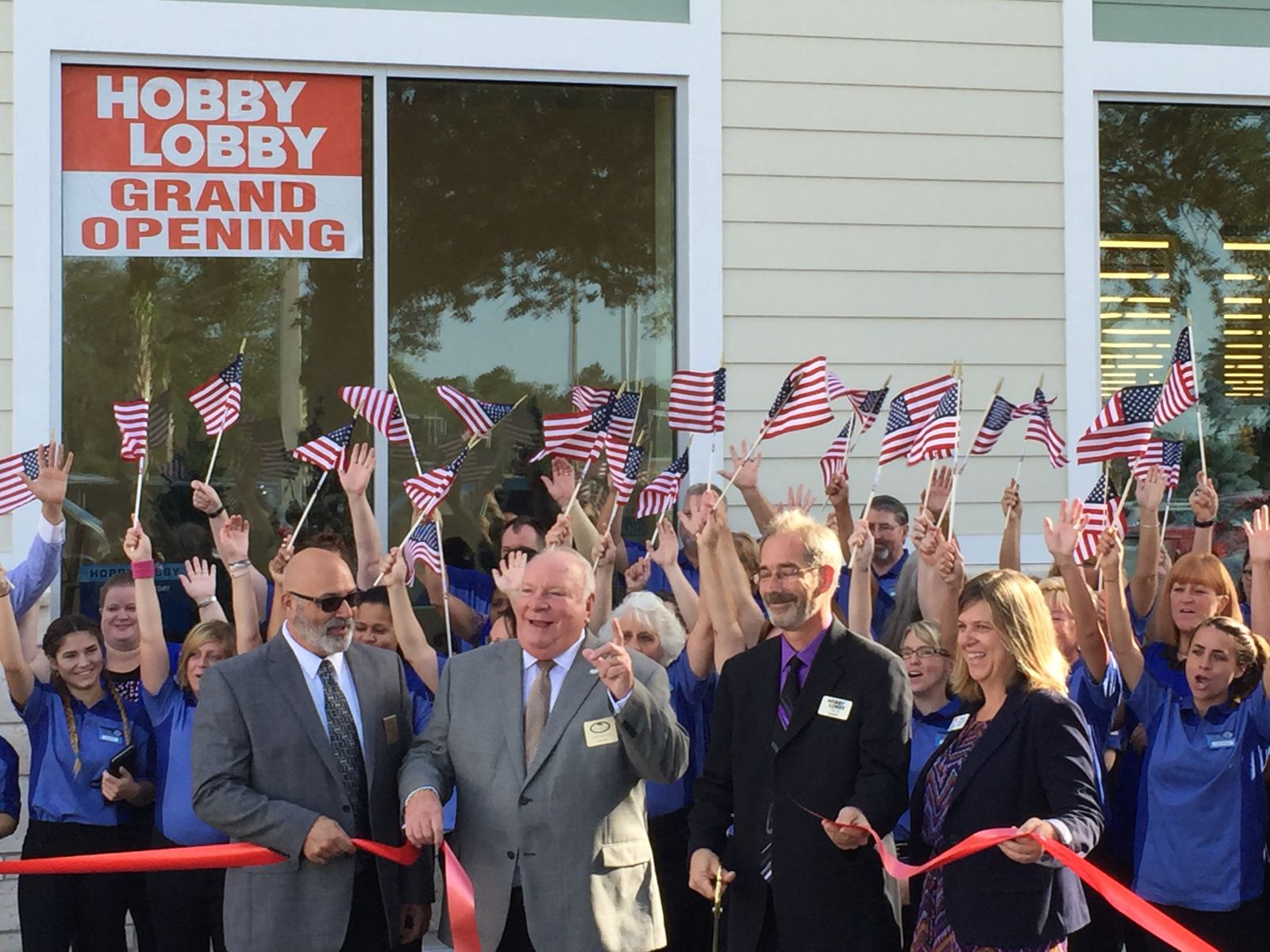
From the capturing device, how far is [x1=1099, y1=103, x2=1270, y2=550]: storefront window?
9359 millimetres

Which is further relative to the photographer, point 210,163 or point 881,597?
point 210,163

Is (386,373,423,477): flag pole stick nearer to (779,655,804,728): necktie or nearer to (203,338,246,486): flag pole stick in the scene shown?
(203,338,246,486): flag pole stick

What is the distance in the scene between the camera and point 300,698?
4.94 metres

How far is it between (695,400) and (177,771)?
3.09 meters

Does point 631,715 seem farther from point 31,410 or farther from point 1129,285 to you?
point 1129,285

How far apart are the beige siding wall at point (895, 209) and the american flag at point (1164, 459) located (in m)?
0.74

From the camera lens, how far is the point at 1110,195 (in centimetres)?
939

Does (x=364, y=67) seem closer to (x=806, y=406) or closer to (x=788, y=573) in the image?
(x=806, y=406)

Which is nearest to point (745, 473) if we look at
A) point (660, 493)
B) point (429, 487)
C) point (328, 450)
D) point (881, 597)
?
point (660, 493)

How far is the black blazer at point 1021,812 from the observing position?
14.7ft

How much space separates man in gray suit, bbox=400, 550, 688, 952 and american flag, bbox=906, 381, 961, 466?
113 inches

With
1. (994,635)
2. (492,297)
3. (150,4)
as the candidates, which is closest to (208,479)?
(492,297)

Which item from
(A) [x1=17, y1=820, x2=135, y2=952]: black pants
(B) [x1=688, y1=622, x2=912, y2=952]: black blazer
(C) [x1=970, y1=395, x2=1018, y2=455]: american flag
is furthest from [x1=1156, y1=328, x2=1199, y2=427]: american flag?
(A) [x1=17, y1=820, x2=135, y2=952]: black pants

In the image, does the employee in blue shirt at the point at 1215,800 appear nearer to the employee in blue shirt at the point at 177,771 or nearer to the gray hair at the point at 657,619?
the gray hair at the point at 657,619
